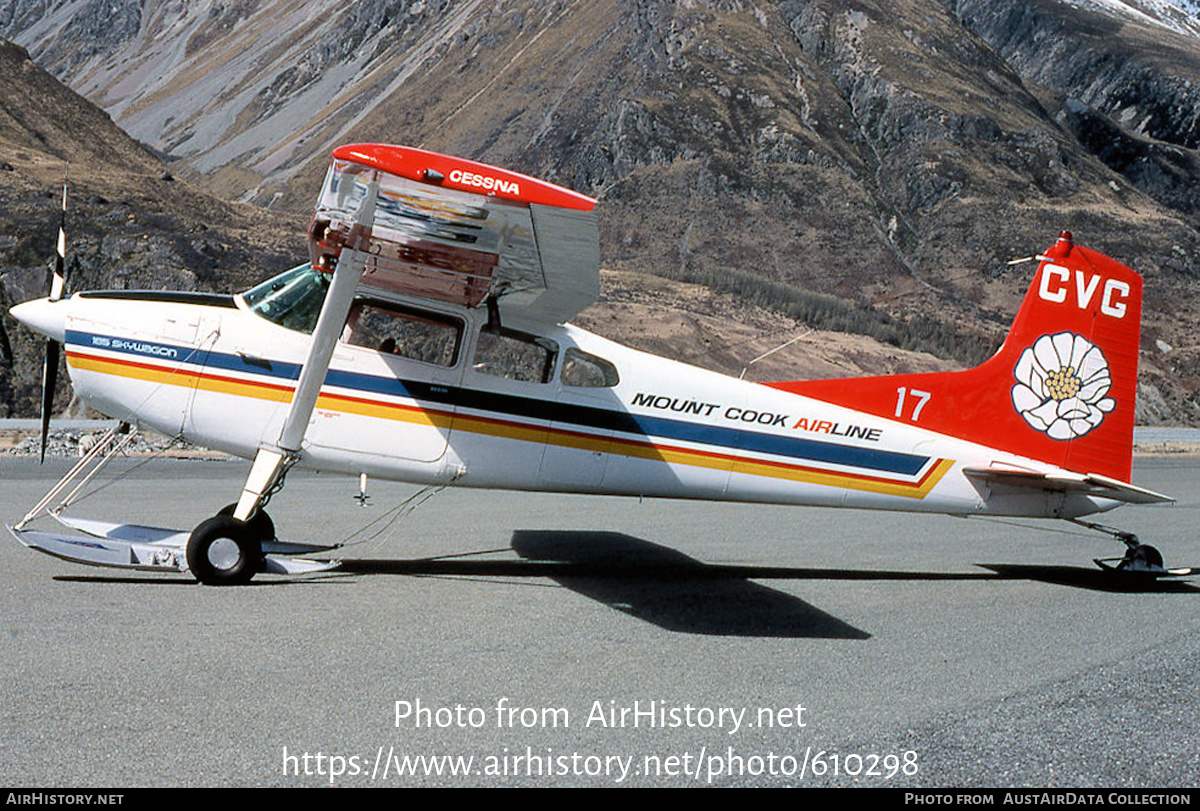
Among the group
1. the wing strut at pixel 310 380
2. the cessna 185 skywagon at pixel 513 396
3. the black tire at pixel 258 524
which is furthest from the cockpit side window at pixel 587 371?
the black tire at pixel 258 524

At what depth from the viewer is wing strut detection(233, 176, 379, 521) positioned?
7598 millimetres

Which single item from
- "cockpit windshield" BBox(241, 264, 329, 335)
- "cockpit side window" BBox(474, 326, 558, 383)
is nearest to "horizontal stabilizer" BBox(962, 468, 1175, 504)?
"cockpit side window" BBox(474, 326, 558, 383)

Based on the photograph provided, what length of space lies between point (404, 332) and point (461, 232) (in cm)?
165

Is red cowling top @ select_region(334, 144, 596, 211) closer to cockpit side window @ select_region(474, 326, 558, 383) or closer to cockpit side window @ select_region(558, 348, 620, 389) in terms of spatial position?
cockpit side window @ select_region(474, 326, 558, 383)

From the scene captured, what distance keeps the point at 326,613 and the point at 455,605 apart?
913mm

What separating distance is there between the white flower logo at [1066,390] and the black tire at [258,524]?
21.9 feet

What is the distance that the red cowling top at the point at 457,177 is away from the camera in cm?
600

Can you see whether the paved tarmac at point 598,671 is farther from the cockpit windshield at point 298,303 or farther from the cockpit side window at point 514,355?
the cockpit windshield at point 298,303

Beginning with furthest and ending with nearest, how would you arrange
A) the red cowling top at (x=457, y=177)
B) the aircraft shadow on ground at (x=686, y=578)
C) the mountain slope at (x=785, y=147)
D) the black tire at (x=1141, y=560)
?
the mountain slope at (x=785, y=147) < the black tire at (x=1141, y=560) < the aircraft shadow on ground at (x=686, y=578) < the red cowling top at (x=457, y=177)

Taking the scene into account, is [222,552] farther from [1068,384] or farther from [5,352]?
[5,352]

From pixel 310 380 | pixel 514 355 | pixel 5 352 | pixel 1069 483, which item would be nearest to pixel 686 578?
pixel 514 355

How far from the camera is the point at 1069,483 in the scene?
9.16 m

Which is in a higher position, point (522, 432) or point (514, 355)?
point (514, 355)

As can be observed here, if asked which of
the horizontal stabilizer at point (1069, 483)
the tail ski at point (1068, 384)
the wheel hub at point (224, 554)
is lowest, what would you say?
the wheel hub at point (224, 554)
